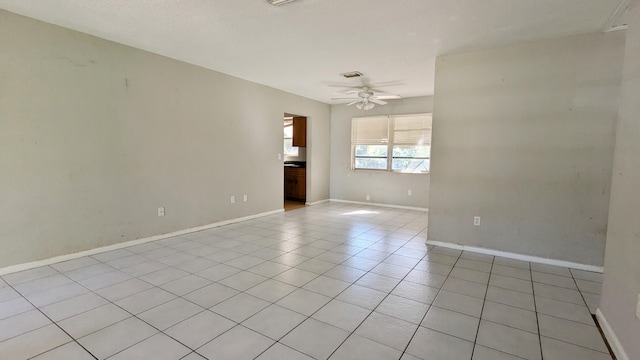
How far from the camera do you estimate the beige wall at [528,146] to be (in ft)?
10.5

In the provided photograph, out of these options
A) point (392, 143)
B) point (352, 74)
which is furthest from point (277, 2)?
point (392, 143)

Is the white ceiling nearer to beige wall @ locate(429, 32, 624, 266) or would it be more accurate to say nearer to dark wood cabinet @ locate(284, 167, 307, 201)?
beige wall @ locate(429, 32, 624, 266)

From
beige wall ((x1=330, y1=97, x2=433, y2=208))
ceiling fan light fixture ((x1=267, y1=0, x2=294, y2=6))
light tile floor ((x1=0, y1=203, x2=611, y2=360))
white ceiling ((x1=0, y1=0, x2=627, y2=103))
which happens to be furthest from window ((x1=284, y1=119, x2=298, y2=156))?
ceiling fan light fixture ((x1=267, y1=0, x2=294, y2=6))

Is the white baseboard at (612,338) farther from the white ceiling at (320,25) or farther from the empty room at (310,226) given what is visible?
the white ceiling at (320,25)

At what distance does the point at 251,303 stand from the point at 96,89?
3058mm

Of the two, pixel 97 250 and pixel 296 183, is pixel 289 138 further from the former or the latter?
pixel 97 250

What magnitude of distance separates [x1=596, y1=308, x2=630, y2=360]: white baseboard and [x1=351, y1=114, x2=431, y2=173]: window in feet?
14.8

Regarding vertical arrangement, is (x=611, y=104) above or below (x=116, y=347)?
above

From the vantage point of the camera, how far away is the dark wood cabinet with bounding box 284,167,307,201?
24.8 ft

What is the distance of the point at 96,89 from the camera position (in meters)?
3.46

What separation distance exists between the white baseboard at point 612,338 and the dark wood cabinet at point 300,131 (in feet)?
19.5

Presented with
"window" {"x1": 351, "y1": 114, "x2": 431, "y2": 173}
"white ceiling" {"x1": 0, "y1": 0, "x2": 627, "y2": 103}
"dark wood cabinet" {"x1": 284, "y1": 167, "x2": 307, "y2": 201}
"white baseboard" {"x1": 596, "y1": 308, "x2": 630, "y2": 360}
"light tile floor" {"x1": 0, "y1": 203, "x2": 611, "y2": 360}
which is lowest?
"light tile floor" {"x1": 0, "y1": 203, "x2": 611, "y2": 360}

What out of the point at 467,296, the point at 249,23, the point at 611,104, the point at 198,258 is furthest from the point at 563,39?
the point at 198,258

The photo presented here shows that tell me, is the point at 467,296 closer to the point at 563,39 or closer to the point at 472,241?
the point at 472,241
